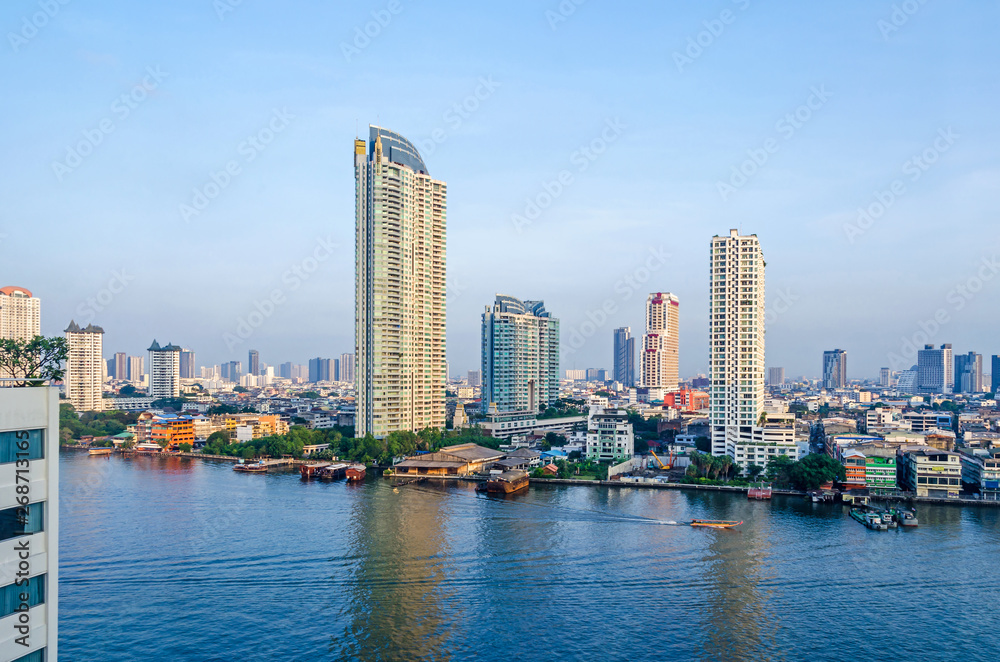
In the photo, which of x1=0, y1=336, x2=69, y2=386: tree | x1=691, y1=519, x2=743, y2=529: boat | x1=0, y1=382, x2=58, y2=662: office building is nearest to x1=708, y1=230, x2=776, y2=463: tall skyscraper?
x1=691, y1=519, x2=743, y2=529: boat

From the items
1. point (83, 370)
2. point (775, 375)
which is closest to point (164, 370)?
point (83, 370)

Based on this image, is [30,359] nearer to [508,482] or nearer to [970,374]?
[508,482]

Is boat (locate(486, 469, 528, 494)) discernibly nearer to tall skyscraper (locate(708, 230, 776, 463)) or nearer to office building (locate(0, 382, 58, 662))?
tall skyscraper (locate(708, 230, 776, 463))

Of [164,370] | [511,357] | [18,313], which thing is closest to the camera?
[18,313]

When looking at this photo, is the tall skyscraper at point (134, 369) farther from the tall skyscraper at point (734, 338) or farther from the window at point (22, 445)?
the window at point (22, 445)

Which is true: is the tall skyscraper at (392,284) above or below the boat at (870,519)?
above

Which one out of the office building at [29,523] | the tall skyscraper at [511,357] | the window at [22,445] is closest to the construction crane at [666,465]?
the tall skyscraper at [511,357]

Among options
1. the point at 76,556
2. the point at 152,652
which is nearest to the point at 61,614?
the point at 152,652
